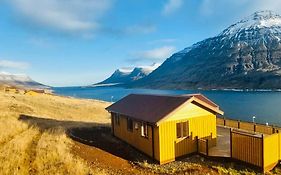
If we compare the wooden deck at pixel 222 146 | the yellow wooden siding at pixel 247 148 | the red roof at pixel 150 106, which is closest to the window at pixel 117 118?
the red roof at pixel 150 106

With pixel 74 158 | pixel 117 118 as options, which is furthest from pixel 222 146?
pixel 74 158

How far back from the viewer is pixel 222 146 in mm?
20719

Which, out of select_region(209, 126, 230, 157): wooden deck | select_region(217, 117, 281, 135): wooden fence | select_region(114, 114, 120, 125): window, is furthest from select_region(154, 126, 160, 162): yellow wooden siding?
select_region(217, 117, 281, 135): wooden fence

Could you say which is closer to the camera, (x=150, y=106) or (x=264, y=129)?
(x=150, y=106)

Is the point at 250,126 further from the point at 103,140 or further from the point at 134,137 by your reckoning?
the point at 103,140

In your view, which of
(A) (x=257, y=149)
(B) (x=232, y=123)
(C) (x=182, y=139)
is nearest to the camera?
(A) (x=257, y=149)

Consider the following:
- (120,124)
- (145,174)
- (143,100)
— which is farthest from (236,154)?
(120,124)

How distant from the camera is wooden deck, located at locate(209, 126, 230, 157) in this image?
61.7 ft

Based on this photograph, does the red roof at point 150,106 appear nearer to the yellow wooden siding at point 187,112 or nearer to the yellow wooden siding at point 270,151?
the yellow wooden siding at point 187,112

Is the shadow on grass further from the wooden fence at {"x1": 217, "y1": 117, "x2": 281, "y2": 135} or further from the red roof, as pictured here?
the wooden fence at {"x1": 217, "y1": 117, "x2": 281, "y2": 135}

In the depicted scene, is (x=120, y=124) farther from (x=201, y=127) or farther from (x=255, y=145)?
(x=255, y=145)

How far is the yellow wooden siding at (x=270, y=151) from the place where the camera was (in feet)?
51.9

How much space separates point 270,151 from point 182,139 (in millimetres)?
5732

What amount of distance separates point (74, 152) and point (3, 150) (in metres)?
4.74
